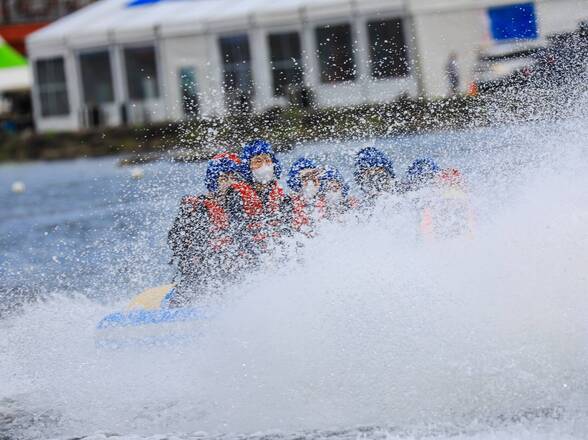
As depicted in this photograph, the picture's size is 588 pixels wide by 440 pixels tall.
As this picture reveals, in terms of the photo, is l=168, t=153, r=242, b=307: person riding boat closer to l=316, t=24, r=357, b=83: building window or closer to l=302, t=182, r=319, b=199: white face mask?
l=302, t=182, r=319, b=199: white face mask

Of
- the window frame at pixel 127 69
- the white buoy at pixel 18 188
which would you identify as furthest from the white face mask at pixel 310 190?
the window frame at pixel 127 69

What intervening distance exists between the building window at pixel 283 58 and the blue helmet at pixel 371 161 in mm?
19131

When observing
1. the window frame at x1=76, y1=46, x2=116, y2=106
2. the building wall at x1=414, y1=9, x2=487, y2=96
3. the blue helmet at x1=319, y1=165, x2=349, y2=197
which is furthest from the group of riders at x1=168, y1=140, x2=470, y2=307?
the window frame at x1=76, y1=46, x2=116, y2=106

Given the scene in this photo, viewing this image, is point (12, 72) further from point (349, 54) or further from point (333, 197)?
point (333, 197)

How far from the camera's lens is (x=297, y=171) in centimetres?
838

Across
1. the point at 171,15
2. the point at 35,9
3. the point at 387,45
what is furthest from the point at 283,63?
the point at 35,9

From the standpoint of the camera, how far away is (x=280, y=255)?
24.8 feet

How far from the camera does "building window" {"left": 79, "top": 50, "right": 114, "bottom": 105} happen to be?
30.7 metres

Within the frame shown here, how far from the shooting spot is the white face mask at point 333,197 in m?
8.02

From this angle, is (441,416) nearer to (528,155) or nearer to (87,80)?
(528,155)

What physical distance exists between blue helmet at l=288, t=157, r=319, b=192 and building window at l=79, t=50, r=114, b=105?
23.0 meters

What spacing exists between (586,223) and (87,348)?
3.38 meters

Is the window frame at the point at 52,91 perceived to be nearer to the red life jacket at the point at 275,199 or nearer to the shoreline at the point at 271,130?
the shoreline at the point at 271,130

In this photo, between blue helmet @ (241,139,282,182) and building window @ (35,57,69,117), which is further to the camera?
building window @ (35,57,69,117)
